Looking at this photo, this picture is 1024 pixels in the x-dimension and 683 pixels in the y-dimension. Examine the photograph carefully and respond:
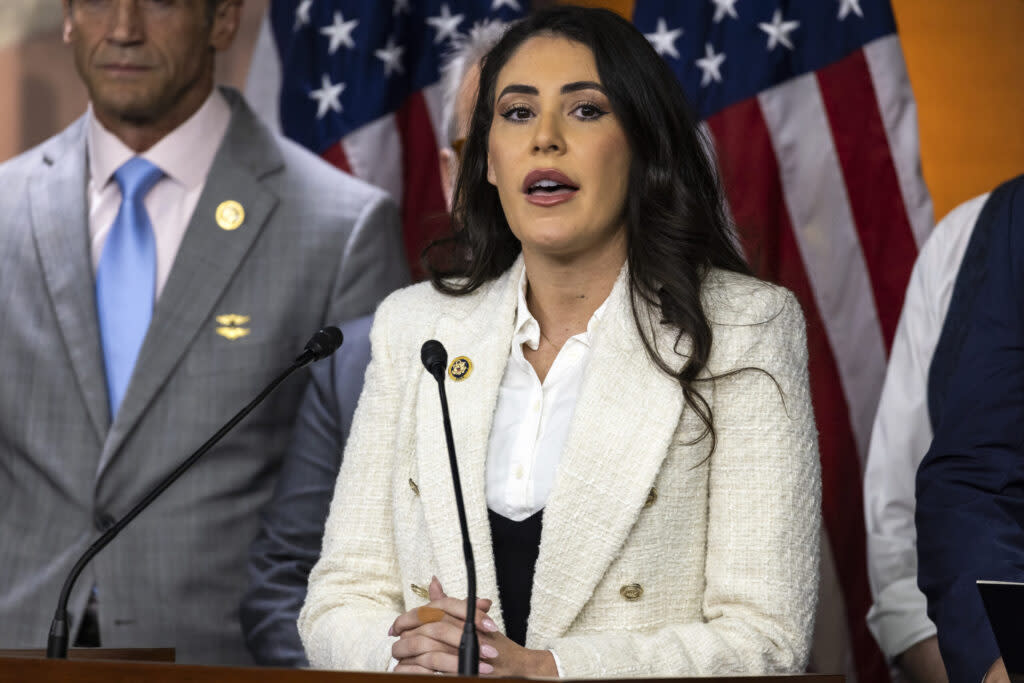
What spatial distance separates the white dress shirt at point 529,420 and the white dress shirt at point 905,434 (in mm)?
1036

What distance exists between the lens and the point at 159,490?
6.38 ft

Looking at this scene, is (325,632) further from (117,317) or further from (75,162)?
(75,162)

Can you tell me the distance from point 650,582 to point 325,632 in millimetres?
521

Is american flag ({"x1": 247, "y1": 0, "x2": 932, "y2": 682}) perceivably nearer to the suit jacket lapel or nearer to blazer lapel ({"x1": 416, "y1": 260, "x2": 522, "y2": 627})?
the suit jacket lapel

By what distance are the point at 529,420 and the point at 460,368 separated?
16 centimetres

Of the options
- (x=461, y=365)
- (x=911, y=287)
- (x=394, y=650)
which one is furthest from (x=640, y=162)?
(x=911, y=287)

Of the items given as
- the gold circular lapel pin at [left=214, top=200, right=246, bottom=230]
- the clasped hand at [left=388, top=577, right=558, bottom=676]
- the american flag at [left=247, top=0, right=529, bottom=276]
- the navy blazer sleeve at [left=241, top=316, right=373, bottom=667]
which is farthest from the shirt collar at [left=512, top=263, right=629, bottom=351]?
the american flag at [left=247, top=0, right=529, bottom=276]

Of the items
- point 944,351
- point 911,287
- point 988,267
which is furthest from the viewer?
point 911,287

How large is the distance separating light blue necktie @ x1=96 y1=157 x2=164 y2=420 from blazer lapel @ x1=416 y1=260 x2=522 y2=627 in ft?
3.83

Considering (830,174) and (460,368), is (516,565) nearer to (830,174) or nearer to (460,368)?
(460,368)

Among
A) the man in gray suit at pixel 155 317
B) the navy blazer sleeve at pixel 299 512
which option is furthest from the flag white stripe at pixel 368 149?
→ the navy blazer sleeve at pixel 299 512

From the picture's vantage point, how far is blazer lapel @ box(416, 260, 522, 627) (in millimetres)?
2131

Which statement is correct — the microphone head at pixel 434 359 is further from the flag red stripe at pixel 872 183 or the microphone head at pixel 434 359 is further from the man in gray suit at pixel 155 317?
the flag red stripe at pixel 872 183

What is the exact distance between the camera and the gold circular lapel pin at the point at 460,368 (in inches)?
90.1
